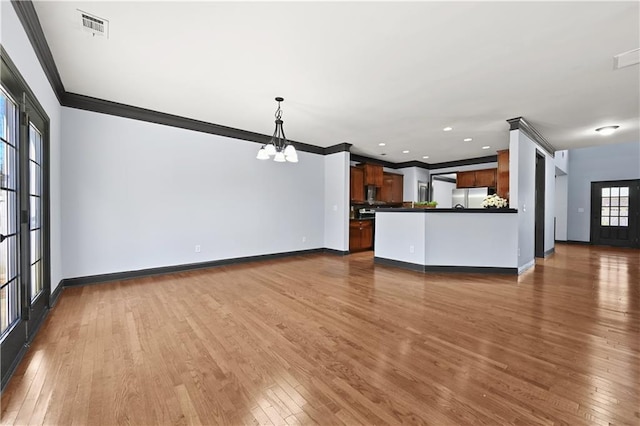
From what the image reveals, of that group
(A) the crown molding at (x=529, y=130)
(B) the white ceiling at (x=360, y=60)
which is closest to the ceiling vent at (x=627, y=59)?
(B) the white ceiling at (x=360, y=60)

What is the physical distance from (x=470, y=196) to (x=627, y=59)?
19.1 feet

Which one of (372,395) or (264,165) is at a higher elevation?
(264,165)

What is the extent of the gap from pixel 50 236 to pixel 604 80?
6556mm

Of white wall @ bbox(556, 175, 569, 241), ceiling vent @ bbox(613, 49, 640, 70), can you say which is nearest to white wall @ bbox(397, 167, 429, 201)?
white wall @ bbox(556, 175, 569, 241)

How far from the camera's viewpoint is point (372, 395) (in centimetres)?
164

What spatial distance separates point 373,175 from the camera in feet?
25.6

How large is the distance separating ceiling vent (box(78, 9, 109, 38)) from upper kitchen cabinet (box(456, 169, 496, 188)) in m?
8.44

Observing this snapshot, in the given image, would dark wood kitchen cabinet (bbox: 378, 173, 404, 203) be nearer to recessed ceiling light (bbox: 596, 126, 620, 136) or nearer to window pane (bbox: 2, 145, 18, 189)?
recessed ceiling light (bbox: 596, 126, 620, 136)

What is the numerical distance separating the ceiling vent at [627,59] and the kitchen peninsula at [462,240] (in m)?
2.31

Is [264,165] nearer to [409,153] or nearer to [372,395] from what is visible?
[409,153]

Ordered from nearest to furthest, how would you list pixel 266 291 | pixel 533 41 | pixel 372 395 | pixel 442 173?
1. pixel 372 395
2. pixel 533 41
3. pixel 266 291
4. pixel 442 173

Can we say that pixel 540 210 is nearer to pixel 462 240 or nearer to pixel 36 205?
pixel 462 240

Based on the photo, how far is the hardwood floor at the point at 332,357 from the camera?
1.52 meters

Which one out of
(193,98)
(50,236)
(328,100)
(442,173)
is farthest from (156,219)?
(442,173)
